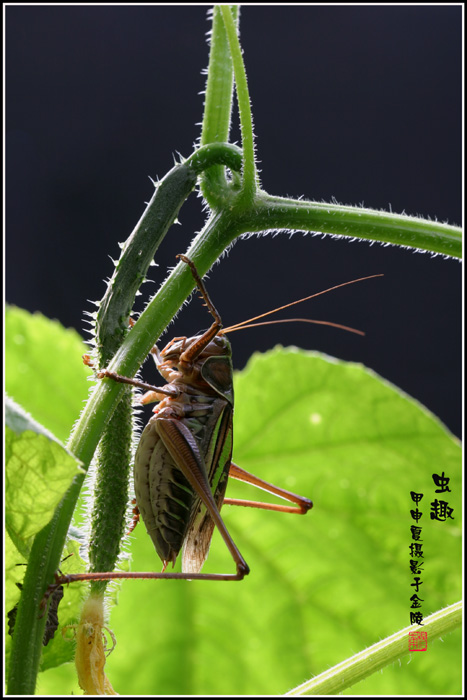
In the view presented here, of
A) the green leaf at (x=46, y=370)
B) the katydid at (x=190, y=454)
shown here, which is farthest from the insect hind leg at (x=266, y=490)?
the green leaf at (x=46, y=370)

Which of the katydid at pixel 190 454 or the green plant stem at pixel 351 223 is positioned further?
the katydid at pixel 190 454

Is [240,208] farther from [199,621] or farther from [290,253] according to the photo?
[290,253]

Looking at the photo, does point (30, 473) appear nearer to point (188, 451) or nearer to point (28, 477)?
point (28, 477)

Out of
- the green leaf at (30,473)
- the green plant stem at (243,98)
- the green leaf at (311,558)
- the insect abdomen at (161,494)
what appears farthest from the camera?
the green leaf at (311,558)

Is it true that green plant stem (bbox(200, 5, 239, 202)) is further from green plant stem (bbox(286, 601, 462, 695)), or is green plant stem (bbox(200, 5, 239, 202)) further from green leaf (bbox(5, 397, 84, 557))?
green plant stem (bbox(286, 601, 462, 695))

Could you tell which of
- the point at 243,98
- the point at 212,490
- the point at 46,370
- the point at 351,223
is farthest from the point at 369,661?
the point at 46,370

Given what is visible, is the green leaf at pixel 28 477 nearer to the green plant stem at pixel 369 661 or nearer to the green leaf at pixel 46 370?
the green plant stem at pixel 369 661

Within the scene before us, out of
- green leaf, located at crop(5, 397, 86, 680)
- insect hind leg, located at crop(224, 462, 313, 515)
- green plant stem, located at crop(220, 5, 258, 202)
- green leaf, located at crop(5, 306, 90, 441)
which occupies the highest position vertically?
green plant stem, located at crop(220, 5, 258, 202)

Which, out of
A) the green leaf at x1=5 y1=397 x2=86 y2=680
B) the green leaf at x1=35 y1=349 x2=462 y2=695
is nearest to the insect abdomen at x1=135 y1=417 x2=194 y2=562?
the green leaf at x1=5 y1=397 x2=86 y2=680
